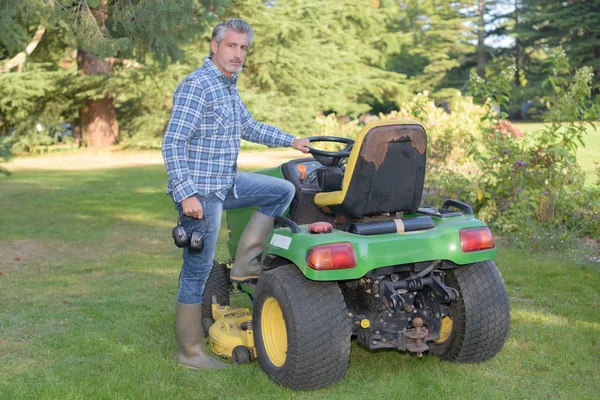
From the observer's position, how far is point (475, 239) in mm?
4211

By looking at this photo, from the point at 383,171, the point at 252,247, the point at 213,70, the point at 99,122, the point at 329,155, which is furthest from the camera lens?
the point at 99,122

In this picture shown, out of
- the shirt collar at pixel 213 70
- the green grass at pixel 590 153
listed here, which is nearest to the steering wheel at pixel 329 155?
the shirt collar at pixel 213 70

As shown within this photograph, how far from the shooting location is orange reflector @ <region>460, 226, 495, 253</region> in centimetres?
418

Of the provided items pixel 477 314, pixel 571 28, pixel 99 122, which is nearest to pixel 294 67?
pixel 99 122

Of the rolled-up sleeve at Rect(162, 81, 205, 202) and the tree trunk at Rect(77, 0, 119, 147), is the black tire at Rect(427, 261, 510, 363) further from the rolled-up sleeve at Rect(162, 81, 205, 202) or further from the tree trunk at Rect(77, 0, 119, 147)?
the tree trunk at Rect(77, 0, 119, 147)

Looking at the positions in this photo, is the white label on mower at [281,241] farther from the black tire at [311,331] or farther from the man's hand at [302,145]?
the man's hand at [302,145]

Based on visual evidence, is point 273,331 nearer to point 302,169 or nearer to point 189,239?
point 189,239

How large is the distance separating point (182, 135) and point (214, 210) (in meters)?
0.47

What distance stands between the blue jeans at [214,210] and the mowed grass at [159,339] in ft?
1.60

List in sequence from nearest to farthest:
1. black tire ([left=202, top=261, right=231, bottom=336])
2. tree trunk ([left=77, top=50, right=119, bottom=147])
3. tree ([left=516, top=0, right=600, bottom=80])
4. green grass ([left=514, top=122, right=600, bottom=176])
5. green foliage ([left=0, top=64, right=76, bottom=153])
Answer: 1. black tire ([left=202, top=261, right=231, bottom=336])
2. green grass ([left=514, top=122, right=600, bottom=176])
3. green foliage ([left=0, top=64, right=76, bottom=153])
4. tree trunk ([left=77, top=50, right=119, bottom=147])
5. tree ([left=516, top=0, right=600, bottom=80])

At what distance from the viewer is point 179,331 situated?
4.56 m

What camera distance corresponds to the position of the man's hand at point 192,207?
4086 mm

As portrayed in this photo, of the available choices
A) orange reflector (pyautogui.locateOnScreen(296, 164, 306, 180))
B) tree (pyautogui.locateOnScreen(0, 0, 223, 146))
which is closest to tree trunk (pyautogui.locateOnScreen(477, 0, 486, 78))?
tree (pyautogui.locateOnScreen(0, 0, 223, 146))

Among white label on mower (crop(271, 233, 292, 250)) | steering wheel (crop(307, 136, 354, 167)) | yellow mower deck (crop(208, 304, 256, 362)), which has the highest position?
steering wheel (crop(307, 136, 354, 167))
